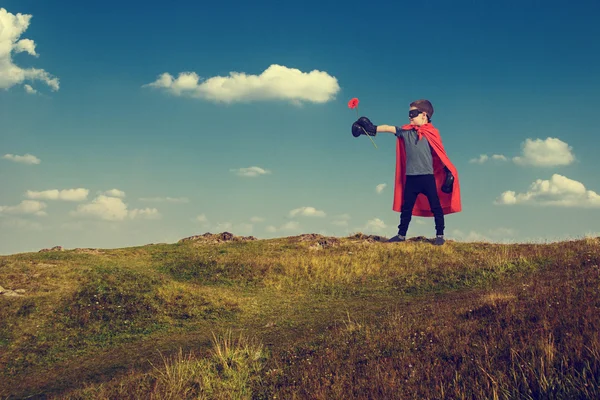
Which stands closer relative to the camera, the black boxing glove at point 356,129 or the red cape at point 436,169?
the black boxing glove at point 356,129

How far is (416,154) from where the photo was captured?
18906 mm

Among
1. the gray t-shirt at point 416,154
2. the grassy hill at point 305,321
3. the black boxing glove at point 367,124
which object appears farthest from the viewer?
the gray t-shirt at point 416,154

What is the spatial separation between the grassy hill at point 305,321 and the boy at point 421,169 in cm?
182

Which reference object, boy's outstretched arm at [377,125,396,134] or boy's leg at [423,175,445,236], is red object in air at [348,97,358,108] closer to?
boy's outstretched arm at [377,125,396,134]

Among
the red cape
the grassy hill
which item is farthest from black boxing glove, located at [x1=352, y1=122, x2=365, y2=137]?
the grassy hill

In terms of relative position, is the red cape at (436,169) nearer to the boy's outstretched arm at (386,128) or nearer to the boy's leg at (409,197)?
the boy's leg at (409,197)

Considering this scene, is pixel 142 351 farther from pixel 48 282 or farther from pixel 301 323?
pixel 48 282

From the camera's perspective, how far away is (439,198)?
20.2 metres

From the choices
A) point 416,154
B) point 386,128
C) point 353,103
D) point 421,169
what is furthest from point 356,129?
point 421,169

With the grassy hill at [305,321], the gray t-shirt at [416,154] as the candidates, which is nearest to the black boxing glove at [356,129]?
the gray t-shirt at [416,154]

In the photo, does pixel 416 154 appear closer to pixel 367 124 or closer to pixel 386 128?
pixel 386 128

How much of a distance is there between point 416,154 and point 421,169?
671 mm

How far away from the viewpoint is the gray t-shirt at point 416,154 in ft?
61.9

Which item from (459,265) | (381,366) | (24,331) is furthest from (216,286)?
(381,366)
